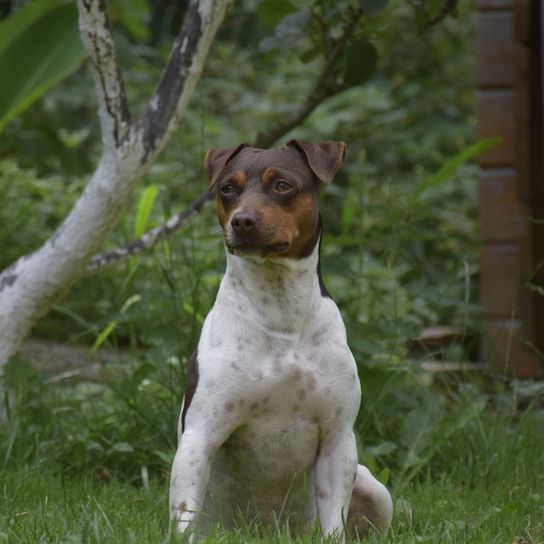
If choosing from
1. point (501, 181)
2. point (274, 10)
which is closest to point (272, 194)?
point (274, 10)

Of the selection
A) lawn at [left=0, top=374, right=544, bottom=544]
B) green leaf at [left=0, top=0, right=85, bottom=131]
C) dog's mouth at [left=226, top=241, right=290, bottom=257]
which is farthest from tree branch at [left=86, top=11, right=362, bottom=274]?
green leaf at [left=0, top=0, right=85, bottom=131]

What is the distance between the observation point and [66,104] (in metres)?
8.63

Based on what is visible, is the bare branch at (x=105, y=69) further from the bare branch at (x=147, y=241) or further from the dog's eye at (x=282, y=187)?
the dog's eye at (x=282, y=187)

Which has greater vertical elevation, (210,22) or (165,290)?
(210,22)

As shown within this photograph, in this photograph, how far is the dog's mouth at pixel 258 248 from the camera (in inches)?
125

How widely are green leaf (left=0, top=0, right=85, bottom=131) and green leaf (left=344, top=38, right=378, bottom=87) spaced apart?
212 cm

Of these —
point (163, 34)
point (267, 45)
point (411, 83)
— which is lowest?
point (411, 83)

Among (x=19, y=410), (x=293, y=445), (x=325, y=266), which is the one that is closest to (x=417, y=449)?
(x=325, y=266)

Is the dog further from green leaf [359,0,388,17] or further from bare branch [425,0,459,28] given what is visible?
bare branch [425,0,459,28]

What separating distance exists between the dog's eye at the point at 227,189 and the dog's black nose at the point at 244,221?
178 mm

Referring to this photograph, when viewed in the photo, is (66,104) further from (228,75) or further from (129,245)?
(129,245)

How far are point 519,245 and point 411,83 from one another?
3854 mm

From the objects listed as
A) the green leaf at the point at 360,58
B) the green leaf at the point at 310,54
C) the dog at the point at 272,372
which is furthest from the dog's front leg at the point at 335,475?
the green leaf at the point at 310,54

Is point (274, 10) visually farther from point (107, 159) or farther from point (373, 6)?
point (107, 159)
